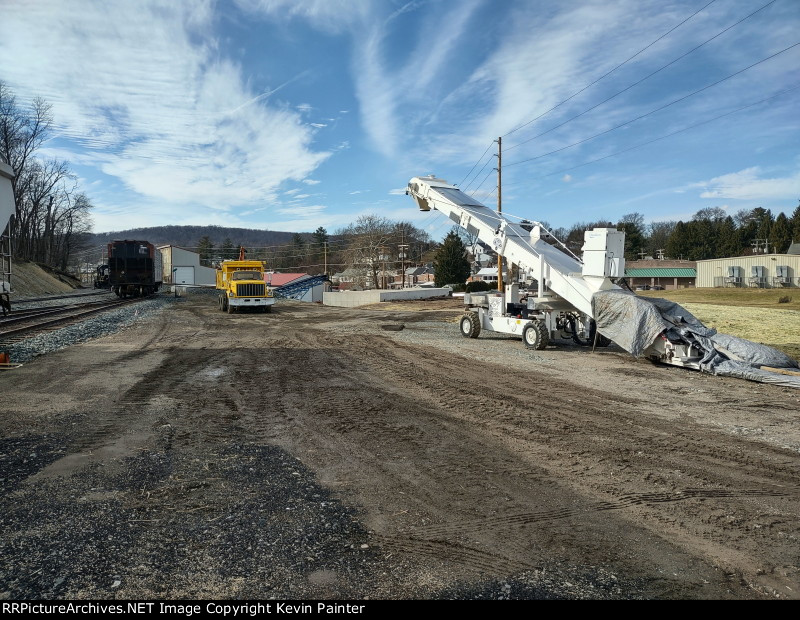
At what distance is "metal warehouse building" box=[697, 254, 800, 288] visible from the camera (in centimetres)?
5756

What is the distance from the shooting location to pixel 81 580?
3.13m

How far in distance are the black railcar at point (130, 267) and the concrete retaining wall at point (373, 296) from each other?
48.4ft

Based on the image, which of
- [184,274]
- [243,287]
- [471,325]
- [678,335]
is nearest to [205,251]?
[184,274]

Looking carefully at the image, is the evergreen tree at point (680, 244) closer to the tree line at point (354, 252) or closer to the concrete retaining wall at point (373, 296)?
the tree line at point (354, 252)

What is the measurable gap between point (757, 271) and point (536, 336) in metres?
59.1

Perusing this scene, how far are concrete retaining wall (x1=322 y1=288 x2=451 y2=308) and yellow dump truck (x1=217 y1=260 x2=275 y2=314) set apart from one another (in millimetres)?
13789

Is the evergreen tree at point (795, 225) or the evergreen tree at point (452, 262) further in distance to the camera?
the evergreen tree at point (795, 225)

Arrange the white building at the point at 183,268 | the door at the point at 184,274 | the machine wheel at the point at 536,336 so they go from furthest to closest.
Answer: the white building at the point at 183,268 < the door at the point at 184,274 < the machine wheel at the point at 536,336

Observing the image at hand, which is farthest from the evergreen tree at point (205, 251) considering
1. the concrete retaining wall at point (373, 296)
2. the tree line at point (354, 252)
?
the concrete retaining wall at point (373, 296)

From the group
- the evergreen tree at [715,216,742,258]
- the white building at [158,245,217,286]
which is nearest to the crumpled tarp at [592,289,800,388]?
the white building at [158,245,217,286]

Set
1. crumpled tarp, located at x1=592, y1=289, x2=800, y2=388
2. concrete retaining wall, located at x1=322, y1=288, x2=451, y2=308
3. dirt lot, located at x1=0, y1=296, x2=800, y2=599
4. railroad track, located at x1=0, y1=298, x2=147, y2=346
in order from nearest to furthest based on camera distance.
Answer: dirt lot, located at x1=0, y1=296, x2=800, y2=599 → crumpled tarp, located at x1=592, y1=289, x2=800, y2=388 → railroad track, located at x1=0, y1=298, x2=147, y2=346 → concrete retaining wall, located at x1=322, y1=288, x2=451, y2=308

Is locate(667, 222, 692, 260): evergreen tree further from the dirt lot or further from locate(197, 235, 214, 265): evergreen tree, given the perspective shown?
the dirt lot

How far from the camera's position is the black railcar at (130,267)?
118 ft

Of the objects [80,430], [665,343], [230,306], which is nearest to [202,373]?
[80,430]
